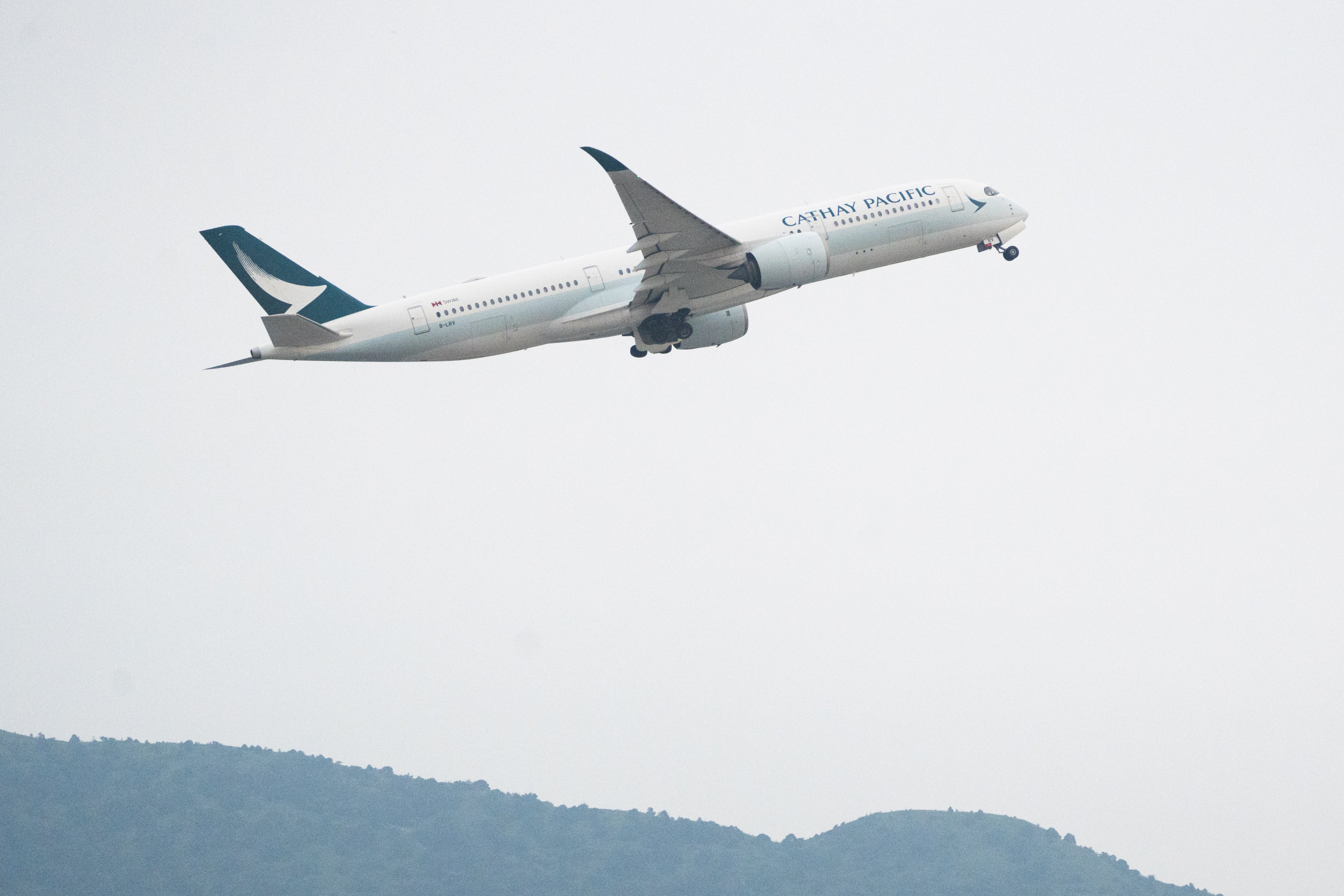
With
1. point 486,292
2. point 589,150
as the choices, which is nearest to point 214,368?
point 486,292

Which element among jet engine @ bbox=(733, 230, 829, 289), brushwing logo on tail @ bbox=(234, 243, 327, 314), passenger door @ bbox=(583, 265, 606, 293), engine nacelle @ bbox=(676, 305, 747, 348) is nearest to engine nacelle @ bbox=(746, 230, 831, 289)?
jet engine @ bbox=(733, 230, 829, 289)

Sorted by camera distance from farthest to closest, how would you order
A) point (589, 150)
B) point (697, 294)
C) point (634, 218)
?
1. point (697, 294)
2. point (634, 218)
3. point (589, 150)

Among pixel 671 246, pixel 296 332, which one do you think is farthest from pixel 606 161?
pixel 296 332

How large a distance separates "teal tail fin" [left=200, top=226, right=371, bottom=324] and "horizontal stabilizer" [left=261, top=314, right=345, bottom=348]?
1710 millimetres

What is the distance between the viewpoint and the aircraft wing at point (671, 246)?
54.3 metres

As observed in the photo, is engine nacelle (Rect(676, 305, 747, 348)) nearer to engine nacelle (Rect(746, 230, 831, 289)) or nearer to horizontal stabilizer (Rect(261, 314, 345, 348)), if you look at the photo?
engine nacelle (Rect(746, 230, 831, 289))

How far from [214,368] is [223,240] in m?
6.85

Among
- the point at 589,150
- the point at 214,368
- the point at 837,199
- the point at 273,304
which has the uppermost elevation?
the point at 837,199

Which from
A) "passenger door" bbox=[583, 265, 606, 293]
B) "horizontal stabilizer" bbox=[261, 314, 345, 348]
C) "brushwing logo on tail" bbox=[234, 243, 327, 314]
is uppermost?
"passenger door" bbox=[583, 265, 606, 293]

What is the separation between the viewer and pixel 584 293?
2302 inches

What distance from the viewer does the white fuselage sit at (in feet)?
186

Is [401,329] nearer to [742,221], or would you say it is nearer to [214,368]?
[214,368]

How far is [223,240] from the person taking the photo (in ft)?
191

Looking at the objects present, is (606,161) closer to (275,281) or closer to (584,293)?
(584,293)
